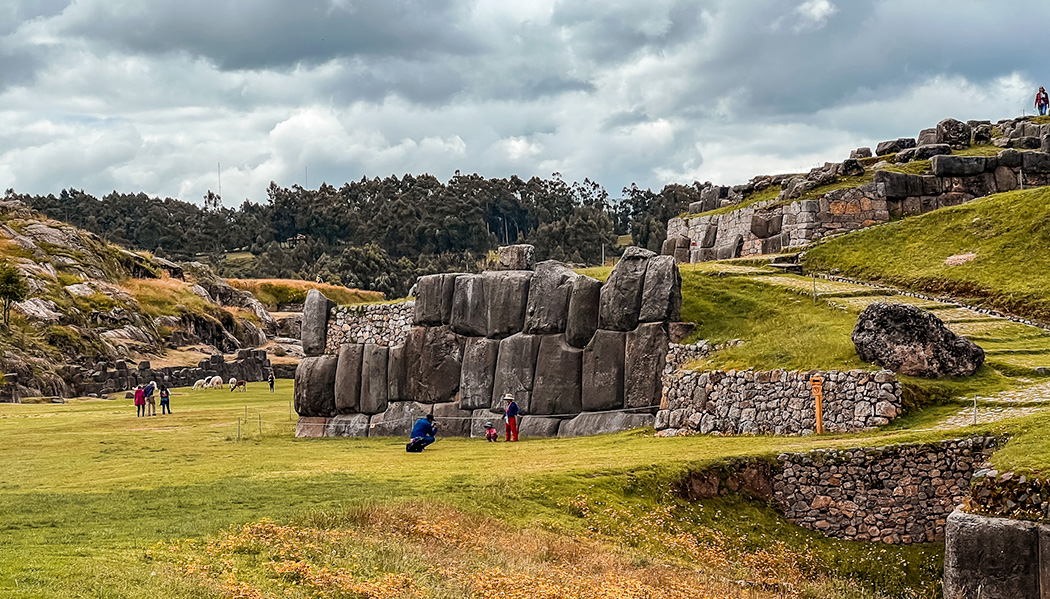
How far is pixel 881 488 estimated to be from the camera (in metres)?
18.2

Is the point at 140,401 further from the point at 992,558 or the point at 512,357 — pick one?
the point at 992,558

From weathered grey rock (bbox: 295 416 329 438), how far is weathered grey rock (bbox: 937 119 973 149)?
30100 millimetres

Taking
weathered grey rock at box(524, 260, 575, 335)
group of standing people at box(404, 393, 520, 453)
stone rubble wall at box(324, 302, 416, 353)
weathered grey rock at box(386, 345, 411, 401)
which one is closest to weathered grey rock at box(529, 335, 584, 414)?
weathered grey rock at box(524, 260, 575, 335)

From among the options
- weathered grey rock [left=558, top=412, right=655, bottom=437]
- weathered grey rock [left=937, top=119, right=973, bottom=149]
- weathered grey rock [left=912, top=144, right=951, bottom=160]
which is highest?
weathered grey rock [left=937, top=119, right=973, bottom=149]

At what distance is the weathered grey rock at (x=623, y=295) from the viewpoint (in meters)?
28.0

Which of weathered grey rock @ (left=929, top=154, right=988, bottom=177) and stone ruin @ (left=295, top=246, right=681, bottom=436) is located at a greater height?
weathered grey rock @ (left=929, top=154, right=988, bottom=177)

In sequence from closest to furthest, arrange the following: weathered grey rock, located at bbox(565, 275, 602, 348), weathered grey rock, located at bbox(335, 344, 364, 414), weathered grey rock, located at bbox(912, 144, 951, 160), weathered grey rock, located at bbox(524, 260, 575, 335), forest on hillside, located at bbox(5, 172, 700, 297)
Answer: weathered grey rock, located at bbox(565, 275, 602, 348)
weathered grey rock, located at bbox(524, 260, 575, 335)
weathered grey rock, located at bbox(335, 344, 364, 414)
weathered grey rock, located at bbox(912, 144, 951, 160)
forest on hillside, located at bbox(5, 172, 700, 297)

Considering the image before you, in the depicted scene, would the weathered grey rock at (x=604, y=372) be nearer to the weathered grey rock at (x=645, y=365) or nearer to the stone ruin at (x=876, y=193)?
the weathered grey rock at (x=645, y=365)

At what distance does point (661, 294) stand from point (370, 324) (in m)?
9.70

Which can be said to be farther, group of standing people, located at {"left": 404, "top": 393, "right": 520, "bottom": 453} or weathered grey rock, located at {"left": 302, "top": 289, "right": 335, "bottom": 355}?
weathered grey rock, located at {"left": 302, "top": 289, "right": 335, "bottom": 355}

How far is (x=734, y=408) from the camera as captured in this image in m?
23.5

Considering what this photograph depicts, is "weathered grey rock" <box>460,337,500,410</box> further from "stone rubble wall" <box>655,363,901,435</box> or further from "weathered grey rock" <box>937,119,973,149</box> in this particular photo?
"weathered grey rock" <box>937,119,973,149</box>

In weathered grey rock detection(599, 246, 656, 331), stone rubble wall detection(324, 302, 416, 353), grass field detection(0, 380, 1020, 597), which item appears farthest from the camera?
stone rubble wall detection(324, 302, 416, 353)

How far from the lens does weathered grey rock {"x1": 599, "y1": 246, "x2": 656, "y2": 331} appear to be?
1104 inches
